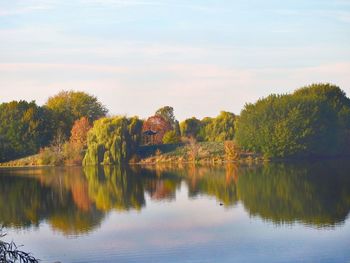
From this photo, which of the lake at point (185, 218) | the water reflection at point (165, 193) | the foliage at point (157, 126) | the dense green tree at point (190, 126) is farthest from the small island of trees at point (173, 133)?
the lake at point (185, 218)

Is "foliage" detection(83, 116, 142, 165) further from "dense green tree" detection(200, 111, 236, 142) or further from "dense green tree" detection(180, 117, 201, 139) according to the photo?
"dense green tree" detection(180, 117, 201, 139)

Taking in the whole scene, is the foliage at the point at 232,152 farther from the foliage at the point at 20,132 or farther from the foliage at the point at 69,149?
the foliage at the point at 20,132

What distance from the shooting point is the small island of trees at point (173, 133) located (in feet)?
266

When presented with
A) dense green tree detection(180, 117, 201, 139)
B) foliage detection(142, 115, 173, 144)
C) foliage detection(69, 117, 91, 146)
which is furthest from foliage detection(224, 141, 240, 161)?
dense green tree detection(180, 117, 201, 139)

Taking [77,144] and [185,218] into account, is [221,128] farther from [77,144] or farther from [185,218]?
[185,218]

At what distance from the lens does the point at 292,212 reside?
34844 millimetres

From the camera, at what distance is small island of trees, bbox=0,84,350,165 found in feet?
266

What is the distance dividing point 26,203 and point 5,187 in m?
12.0

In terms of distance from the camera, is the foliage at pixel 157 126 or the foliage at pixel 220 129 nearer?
the foliage at pixel 220 129

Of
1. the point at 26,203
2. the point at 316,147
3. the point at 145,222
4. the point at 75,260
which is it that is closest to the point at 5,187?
the point at 26,203

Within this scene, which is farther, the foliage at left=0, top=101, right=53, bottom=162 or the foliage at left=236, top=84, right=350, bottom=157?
the foliage at left=0, top=101, right=53, bottom=162

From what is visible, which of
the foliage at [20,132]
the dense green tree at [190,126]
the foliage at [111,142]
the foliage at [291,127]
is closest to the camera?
the foliage at [291,127]

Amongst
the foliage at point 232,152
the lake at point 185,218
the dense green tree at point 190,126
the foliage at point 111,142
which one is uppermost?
the dense green tree at point 190,126

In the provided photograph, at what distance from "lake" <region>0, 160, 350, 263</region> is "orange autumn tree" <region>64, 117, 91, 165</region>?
29.5m
